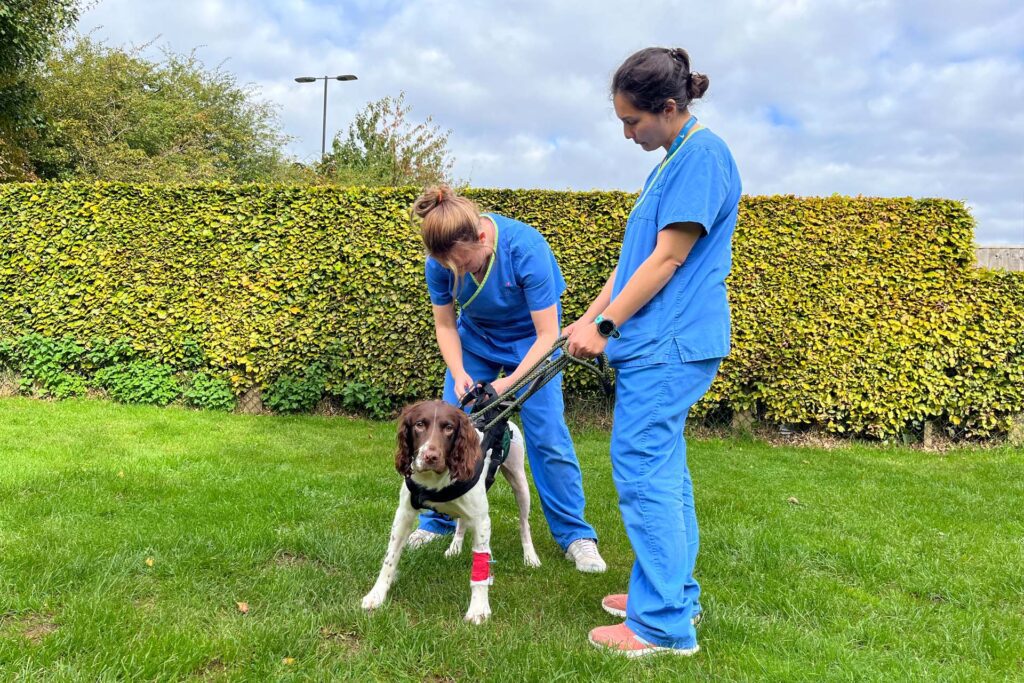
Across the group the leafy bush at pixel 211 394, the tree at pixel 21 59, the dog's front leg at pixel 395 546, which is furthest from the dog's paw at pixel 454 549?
the tree at pixel 21 59

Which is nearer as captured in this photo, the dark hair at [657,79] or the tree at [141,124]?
the dark hair at [657,79]

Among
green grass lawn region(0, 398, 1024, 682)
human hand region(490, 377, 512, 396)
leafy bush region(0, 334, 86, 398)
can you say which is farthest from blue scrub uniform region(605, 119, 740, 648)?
leafy bush region(0, 334, 86, 398)

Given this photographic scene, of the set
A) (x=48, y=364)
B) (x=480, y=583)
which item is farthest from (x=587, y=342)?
(x=48, y=364)

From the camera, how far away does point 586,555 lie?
11.8ft

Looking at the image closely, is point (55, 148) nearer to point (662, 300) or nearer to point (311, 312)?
point (311, 312)

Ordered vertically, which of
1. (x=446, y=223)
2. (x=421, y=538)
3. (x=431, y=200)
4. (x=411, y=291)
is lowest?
(x=421, y=538)

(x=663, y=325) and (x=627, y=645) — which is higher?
(x=663, y=325)

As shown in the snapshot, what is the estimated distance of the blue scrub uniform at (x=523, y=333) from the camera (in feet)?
10.9

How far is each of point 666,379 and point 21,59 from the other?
12098mm

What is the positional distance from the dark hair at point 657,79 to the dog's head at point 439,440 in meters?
1.42

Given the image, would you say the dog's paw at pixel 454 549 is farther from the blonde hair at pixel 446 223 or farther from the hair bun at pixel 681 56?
the hair bun at pixel 681 56

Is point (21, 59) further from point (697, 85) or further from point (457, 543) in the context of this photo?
point (697, 85)

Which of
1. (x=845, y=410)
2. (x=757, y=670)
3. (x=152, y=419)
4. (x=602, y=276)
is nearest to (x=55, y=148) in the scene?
(x=152, y=419)

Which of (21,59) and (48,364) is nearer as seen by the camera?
(48,364)
